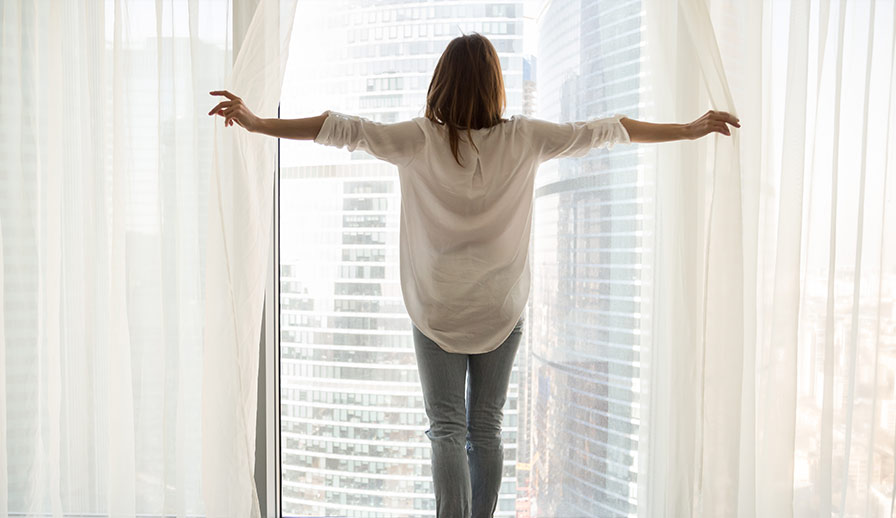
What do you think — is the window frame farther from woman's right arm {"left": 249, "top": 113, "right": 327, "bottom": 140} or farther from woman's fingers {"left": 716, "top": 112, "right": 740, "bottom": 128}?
woman's fingers {"left": 716, "top": 112, "right": 740, "bottom": 128}

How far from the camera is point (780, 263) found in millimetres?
1464

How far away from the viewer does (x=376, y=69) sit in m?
1.73

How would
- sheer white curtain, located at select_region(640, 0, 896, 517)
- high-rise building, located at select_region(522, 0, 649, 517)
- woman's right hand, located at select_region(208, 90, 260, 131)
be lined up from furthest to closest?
high-rise building, located at select_region(522, 0, 649, 517) < sheer white curtain, located at select_region(640, 0, 896, 517) < woman's right hand, located at select_region(208, 90, 260, 131)

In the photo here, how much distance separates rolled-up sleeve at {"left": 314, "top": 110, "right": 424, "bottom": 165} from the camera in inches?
51.9

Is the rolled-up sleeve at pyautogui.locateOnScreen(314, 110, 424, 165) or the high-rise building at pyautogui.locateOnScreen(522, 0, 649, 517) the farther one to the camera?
the high-rise building at pyautogui.locateOnScreen(522, 0, 649, 517)

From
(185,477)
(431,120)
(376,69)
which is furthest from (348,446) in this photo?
(376,69)

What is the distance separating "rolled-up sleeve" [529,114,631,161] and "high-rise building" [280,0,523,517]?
393 mm

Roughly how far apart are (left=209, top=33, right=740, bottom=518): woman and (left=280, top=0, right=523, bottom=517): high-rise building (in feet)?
1.24

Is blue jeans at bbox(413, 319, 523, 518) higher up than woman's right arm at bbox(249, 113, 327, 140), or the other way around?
woman's right arm at bbox(249, 113, 327, 140)

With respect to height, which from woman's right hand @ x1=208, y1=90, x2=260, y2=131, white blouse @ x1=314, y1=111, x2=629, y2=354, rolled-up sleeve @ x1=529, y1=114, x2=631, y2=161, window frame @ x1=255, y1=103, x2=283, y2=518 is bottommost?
window frame @ x1=255, y1=103, x2=283, y2=518

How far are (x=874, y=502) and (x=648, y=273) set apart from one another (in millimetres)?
866

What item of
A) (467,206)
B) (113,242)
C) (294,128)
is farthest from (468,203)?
(113,242)

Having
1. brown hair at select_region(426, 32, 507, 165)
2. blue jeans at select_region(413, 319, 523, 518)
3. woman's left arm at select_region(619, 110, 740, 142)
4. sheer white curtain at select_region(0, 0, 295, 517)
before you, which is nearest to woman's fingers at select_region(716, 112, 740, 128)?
woman's left arm at select_region(619, 110, 740, 142)

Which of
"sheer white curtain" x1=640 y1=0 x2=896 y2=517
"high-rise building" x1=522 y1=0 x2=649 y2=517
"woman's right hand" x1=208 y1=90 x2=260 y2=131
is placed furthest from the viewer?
"high-rise building" x1=522 y1=0 x2=649 y2=517
